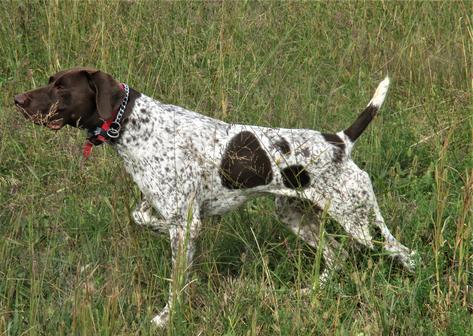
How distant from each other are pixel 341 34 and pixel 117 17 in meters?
1.61

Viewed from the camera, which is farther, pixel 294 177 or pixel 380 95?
pixel 380 95

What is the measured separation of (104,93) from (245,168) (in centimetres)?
77

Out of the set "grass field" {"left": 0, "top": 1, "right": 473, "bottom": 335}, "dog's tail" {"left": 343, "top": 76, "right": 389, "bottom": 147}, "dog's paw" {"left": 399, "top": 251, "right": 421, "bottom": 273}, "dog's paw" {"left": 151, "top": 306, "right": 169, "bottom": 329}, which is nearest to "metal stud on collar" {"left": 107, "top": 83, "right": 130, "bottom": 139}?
"grass field" {"left": 0, "top": 1, "right": 473, "bottom": 335}

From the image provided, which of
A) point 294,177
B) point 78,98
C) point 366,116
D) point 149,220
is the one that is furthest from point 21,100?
point 366,116

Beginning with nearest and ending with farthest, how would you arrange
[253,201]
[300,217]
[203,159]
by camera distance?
1. [203,159]
2. [300,217]
3. [253,201]

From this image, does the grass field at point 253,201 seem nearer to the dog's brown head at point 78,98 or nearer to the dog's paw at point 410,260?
the dog's paw at point 410,260

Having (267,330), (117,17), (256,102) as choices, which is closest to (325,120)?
(256,102)

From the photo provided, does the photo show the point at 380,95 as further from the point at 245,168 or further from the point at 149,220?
the point at 149,220

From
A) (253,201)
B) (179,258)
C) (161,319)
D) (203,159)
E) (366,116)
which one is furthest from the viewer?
(253,201)

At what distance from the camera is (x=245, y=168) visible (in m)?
4.82

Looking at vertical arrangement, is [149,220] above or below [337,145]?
below

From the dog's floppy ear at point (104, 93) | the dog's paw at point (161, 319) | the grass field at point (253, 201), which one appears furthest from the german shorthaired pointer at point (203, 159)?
the dog's paw at point (161, 319)

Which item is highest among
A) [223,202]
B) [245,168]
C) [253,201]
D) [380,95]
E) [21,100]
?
[380,95]

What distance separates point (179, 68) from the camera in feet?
21.2
